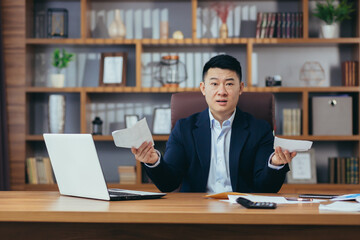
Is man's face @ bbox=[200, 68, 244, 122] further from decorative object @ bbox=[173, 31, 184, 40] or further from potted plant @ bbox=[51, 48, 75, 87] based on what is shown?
potted plant @ bbox=[51, 48, 75, 87]

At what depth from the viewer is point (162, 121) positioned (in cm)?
397

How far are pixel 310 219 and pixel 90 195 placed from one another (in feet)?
2.18

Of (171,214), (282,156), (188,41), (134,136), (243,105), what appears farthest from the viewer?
(188,41)

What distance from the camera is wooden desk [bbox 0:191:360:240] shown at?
121cm

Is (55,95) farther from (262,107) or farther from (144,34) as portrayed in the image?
(262,107)

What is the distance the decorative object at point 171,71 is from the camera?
3949 mm

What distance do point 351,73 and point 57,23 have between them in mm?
2281

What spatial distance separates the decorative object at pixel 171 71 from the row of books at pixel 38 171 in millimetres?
1095

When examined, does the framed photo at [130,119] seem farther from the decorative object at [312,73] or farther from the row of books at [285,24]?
the decorative object at [312,73]

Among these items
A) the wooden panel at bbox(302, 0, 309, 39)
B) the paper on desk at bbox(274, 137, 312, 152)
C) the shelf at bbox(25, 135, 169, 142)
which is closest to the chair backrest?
the paper on desk at bbox(274, 137, 312, 152)

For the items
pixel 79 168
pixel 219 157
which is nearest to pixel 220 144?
pixel 219 157

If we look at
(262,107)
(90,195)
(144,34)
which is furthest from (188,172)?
(144,34)

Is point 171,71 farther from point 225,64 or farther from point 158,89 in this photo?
point 225,64

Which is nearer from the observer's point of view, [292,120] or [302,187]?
[302,187]
